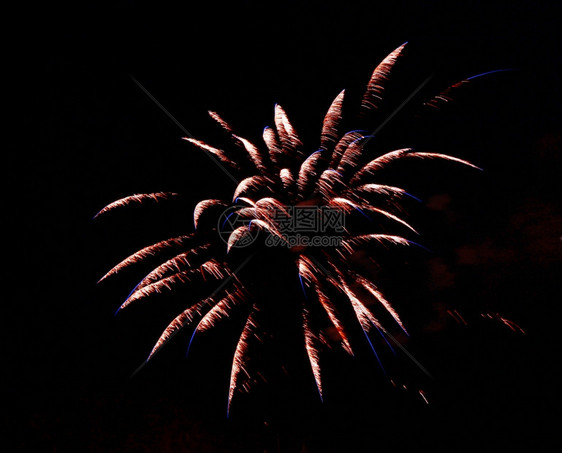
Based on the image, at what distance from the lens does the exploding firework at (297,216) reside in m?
9.15

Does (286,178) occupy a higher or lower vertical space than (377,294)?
higher

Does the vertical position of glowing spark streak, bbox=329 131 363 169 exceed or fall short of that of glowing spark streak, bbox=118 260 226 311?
it exceeds it

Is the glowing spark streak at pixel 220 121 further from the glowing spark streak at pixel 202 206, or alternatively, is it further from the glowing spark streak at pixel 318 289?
the glowing spark streak at pixel 318 289

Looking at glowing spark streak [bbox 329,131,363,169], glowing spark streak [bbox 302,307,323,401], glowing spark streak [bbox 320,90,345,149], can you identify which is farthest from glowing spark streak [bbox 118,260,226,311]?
glowing spark streak [bbox 320,90,345,149]

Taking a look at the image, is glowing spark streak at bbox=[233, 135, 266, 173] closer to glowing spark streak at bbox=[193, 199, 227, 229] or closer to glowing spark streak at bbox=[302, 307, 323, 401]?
glowing spark streak at bbox=[193, 199, 227, 229]

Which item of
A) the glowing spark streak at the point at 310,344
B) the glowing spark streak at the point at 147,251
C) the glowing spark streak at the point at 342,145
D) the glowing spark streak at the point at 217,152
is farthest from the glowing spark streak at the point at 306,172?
the glowing spark streak at the point at 147,251

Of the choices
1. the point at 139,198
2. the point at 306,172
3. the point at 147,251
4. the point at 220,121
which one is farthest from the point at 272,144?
the point at 147,251

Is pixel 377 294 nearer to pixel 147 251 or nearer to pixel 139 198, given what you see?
pixel 147 251

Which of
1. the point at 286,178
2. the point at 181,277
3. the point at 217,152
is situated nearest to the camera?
the point at 286,178

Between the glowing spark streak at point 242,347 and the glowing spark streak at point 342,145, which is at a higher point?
the glowing spark streak at point 342,145

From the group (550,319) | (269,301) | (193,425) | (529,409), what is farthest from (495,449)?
(193,425)

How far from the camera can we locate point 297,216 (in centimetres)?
932

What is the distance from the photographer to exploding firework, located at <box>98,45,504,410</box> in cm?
915

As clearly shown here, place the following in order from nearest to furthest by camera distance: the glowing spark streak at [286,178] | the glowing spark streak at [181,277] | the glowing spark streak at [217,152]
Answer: the glowing spark streak at [286,178]
the glowing spark streak at [181,277]
the glowing spark streak at [217,152]
